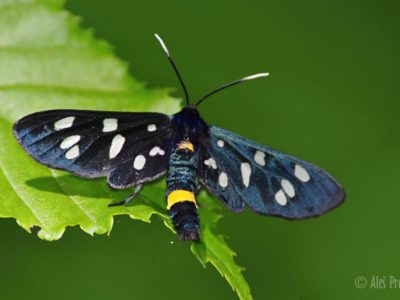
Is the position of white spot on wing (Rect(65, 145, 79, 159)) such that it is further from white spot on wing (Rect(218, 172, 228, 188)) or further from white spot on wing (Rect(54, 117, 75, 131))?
white spot on wing (Rect(218, 172, 228, 188))

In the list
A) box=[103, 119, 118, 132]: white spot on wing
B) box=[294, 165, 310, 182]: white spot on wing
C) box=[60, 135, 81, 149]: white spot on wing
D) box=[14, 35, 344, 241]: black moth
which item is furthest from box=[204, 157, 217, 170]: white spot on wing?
box=[60, 135, 81, 149]: white spot on wing

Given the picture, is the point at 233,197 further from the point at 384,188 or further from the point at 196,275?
the point at 384,188

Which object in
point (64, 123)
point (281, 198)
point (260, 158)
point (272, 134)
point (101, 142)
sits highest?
point (64, 123)

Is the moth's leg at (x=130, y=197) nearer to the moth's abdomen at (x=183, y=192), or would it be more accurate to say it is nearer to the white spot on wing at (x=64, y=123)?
the moth's abdomen at (x=183, y=192)

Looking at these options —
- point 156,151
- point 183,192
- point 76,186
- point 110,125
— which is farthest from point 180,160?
point 76,186

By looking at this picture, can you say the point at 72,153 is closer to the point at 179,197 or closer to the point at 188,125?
the point at 179,197

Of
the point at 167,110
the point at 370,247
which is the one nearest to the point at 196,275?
the point at 370,247

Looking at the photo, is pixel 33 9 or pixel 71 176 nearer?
pixel 71 176
